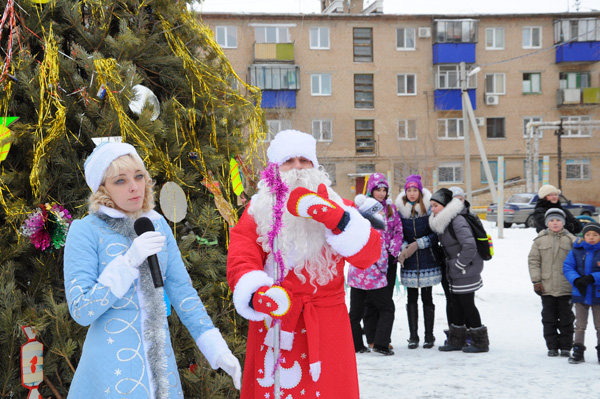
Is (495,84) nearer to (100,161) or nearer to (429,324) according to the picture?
(429,324)

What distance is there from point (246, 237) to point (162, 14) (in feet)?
5.10

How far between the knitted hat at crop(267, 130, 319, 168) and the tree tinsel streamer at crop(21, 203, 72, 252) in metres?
1.13

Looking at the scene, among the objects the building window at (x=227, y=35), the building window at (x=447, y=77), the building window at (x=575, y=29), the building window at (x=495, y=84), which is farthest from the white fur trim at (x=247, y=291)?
the building window at (x=575, y=29)

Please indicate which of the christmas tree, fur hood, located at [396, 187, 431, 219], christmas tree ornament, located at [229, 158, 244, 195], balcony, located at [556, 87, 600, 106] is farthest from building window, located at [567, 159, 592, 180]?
the christmas tree

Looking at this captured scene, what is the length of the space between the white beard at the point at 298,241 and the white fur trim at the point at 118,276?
0.99 meters

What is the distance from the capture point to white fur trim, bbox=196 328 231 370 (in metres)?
2.48

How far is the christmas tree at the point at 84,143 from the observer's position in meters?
3.03

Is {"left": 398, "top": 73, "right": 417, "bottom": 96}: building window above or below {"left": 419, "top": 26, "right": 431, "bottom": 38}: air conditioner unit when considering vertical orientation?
below

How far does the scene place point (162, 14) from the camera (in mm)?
3738

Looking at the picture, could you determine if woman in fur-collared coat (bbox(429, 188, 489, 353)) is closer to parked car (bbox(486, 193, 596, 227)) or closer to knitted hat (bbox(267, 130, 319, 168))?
knitted hat (bbox(267, 130, 319, 168))

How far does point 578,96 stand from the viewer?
1396 inches

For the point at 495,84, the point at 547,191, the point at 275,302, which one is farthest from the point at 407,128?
the point at 275,302

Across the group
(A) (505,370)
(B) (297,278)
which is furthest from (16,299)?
(A) (505,370)

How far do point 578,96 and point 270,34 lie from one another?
18.1 metres
